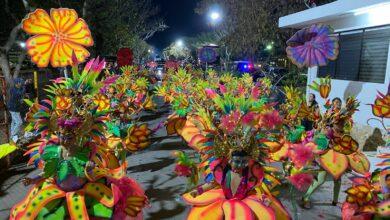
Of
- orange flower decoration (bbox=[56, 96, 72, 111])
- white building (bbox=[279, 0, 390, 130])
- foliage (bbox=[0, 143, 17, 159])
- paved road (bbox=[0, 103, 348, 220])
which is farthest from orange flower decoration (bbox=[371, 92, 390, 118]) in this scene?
foliage (bbox=[0, 143, 17, 159])

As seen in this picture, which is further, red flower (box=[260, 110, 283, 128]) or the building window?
the building window

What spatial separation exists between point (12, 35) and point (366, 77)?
381 inches

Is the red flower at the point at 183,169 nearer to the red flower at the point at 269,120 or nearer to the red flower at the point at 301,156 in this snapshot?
the red flower at the point at 269,120

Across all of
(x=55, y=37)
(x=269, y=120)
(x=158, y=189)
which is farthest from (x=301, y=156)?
(x=55, y=37)

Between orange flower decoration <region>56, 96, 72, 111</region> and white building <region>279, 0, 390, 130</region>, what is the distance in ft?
18.1

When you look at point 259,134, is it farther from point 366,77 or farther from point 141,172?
point 366,77

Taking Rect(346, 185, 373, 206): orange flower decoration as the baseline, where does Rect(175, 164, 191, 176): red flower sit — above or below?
above

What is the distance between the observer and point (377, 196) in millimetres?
3594

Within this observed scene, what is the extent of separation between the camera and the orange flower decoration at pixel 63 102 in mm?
3739

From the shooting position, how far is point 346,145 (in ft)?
16.6

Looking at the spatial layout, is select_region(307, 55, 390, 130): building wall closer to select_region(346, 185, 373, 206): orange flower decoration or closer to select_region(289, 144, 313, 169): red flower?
select_region(289, 144, 313, 169): red flower

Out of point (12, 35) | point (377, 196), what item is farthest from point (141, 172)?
point (12, 35)

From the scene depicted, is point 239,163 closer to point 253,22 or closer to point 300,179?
point 300,179

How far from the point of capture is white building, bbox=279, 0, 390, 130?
708cm
